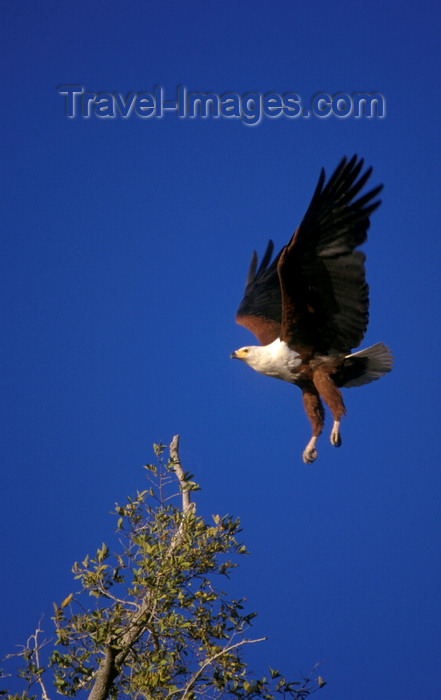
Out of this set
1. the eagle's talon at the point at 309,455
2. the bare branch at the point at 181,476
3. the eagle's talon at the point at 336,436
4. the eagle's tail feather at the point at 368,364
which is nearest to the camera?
the bare branch at the point at 181,476

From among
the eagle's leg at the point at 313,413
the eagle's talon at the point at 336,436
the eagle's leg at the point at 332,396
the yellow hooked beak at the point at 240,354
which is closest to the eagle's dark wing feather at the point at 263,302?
the yellow hooked beak at the point at 240,354

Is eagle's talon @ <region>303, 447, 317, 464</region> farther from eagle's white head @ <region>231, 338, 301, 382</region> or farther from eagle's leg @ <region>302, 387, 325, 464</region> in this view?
eagle's white head @ <region>231, 338, 301, 382</region>

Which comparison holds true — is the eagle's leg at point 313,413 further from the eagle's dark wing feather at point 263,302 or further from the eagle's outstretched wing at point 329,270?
the eagle's dark wing feather at point 263,302

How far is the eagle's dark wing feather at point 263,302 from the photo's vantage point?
8.77m

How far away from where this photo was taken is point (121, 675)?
438 centimetres

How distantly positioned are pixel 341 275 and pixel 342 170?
91 cm

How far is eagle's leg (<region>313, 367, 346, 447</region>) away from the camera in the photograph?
21.0 ft

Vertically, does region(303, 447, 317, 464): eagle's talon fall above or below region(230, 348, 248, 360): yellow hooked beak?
below

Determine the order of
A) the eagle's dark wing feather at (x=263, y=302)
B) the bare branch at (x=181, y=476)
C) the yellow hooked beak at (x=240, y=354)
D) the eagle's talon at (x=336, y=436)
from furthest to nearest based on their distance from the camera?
1. the eagle's dark wing feather at (x=263, y=302)
2. the yellow hooked beak at (x=240, y=354)
3. the eagle's talon at (x=336, y=436)
4. the bare branch at (x=181, y=476)

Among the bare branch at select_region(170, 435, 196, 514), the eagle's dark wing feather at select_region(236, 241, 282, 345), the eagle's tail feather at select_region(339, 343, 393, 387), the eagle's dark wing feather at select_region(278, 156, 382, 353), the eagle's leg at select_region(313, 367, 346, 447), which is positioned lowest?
the bare branch at select_region(170, 435, 196, 514)

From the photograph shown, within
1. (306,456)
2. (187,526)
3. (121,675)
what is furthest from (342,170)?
(121,675)

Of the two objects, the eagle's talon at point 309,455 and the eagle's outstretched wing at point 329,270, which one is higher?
the eagle's outstretched wing at point 329,270

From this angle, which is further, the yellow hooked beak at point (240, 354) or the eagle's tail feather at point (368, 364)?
the yellow hooked beak at point (240, 354)

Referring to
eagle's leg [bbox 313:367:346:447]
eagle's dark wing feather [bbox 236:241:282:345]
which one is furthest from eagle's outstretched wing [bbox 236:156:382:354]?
eagle's dark wing feather [bbox 236:241:282:345]
